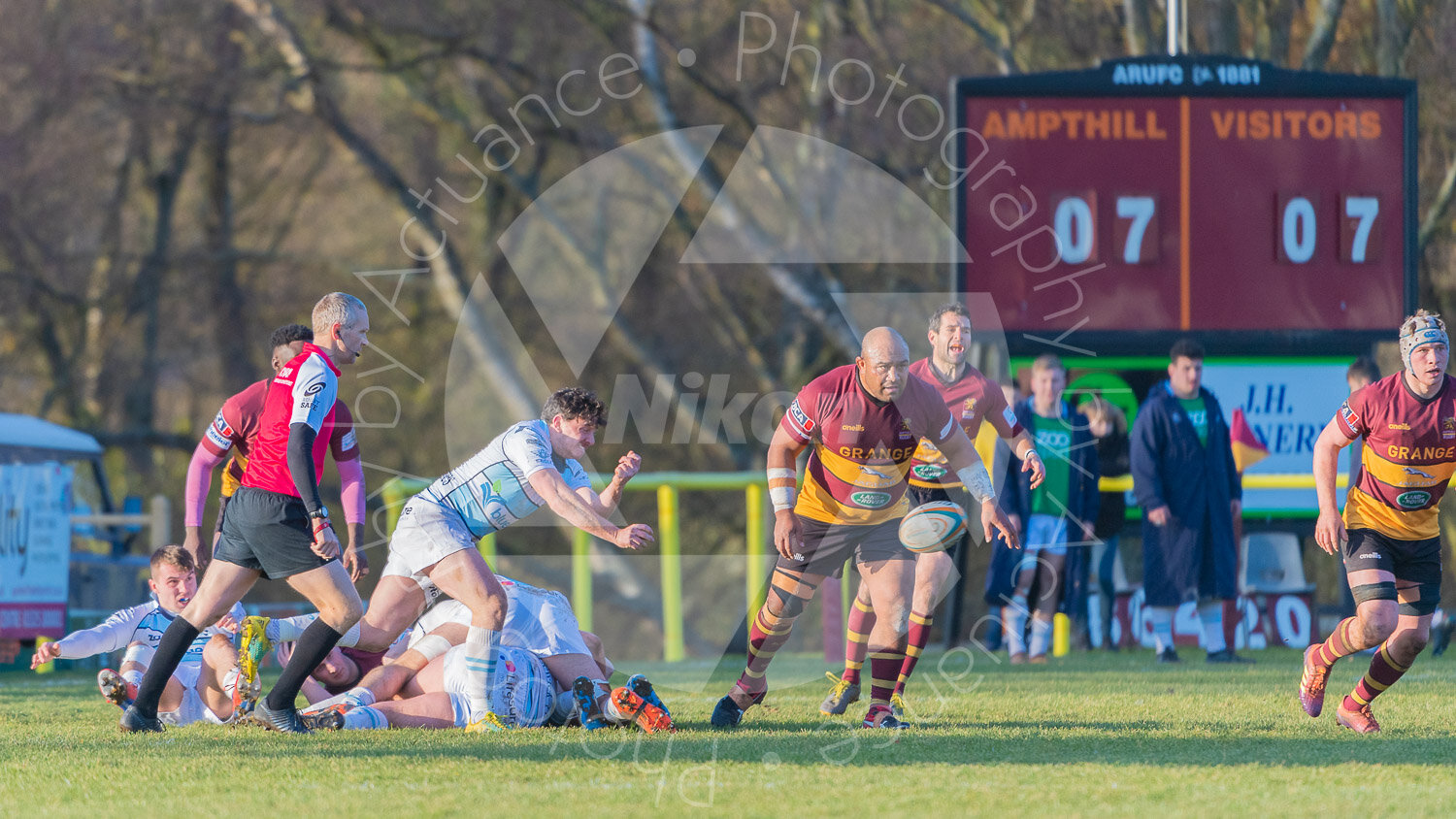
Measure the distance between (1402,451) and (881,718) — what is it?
2.71 metres

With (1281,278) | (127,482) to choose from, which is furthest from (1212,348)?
(127,482)

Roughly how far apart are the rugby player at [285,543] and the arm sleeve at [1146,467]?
6453 millimetres

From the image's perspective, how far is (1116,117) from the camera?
14648mm

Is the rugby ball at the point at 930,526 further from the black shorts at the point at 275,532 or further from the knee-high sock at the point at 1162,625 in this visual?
the knee-high sock at the point at 1162,625

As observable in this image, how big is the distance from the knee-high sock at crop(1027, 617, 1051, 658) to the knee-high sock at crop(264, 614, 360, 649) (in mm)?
5632

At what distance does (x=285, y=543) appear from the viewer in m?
8.04

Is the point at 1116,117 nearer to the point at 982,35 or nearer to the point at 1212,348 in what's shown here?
the point at 1212,348

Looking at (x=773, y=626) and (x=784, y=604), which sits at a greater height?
(x=784, y=604)

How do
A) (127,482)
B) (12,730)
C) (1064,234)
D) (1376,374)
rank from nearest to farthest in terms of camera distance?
(12,730), (1376,374), (1064,234), (127,482)

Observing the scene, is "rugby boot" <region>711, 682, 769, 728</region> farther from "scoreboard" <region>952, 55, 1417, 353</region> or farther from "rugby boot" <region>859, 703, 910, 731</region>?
"scoreboard" <region>952, 55, 1417, 353</region>

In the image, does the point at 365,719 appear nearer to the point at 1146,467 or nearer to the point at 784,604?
the point at 784,604

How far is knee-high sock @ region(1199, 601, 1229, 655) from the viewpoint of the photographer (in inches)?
500

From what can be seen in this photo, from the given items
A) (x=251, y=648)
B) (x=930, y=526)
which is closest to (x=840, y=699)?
(x=930, y=526)

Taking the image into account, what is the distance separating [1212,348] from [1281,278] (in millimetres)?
814
